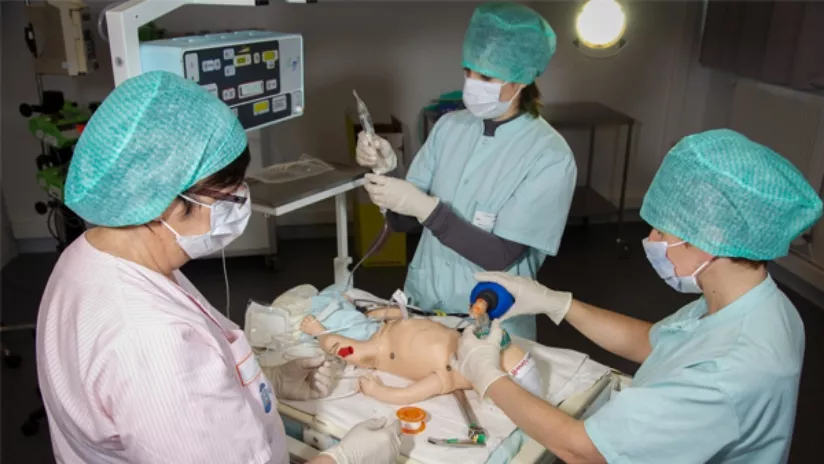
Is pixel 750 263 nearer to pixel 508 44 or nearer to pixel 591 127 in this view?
pixel 508 44

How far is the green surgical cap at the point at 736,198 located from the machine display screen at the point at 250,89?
43.3 inches

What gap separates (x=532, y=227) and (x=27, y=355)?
2.42m

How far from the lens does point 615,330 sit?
1.53 metres

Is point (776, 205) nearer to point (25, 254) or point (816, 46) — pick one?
point (816, 46)

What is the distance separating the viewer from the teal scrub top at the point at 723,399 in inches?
41.2

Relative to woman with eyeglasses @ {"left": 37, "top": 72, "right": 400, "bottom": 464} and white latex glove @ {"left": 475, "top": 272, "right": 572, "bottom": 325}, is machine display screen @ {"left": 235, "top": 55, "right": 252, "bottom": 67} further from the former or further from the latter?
white latex glove @ {"left": 475, "top": 272, "right": 572, "bottom": 325}

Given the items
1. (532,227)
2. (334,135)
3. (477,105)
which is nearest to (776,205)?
(532,227)

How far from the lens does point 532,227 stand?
1.76m

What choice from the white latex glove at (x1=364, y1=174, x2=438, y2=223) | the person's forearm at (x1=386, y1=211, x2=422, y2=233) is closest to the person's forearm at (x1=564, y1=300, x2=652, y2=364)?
the white latex glove at (x1=364, y1=174, x2=438, y2=223)

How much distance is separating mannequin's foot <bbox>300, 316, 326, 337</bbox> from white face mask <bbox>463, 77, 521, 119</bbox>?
2.37 ft

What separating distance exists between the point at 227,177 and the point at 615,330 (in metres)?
0.94

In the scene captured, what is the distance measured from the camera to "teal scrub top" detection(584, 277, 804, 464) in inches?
41.2

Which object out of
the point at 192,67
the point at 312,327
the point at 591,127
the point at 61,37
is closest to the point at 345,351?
the point at 312,327

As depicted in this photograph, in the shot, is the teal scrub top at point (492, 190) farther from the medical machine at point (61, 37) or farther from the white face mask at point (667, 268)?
the medical machine at point (61, 37)
